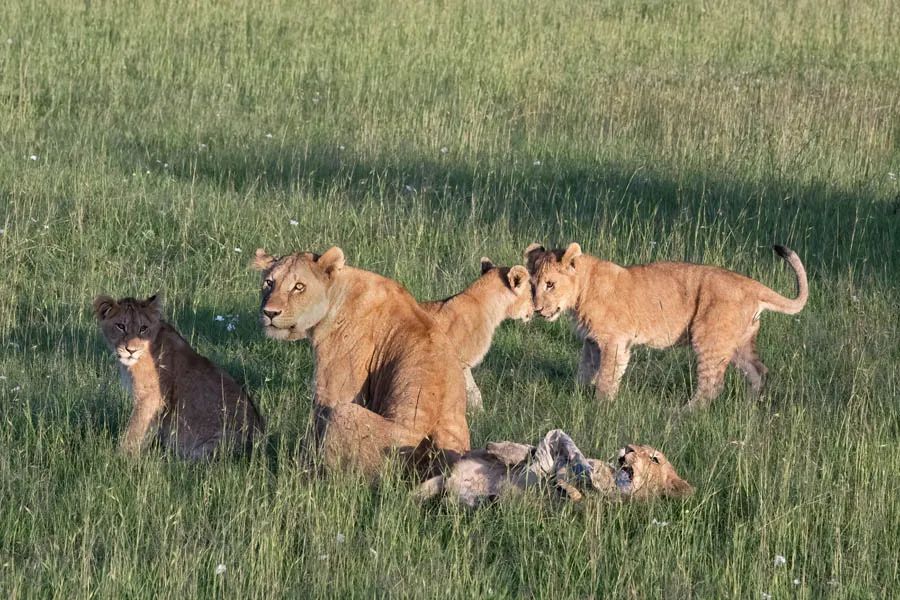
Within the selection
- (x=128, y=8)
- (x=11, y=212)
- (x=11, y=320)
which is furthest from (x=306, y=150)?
(x=128, y=8)

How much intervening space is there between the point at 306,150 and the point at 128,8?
602 cm

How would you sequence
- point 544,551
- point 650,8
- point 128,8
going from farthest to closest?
1. point 650,8
2. point 128,8
3. point 544,551

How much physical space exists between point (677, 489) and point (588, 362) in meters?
2.52

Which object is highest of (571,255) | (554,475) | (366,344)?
(571,255)

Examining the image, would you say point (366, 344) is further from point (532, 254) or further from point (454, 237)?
point (454, 237)

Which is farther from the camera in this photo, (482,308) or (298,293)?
(482,308)

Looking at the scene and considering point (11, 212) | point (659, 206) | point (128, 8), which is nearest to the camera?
point (11, 212)

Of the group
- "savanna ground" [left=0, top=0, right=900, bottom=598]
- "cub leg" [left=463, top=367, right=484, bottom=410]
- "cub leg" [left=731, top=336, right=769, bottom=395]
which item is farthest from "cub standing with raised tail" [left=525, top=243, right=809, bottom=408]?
"cub leg" [left=463, top=367, right=484, bottom=410]

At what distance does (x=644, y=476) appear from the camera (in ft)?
17.5

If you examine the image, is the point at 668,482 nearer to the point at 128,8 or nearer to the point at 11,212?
the point at 11,212

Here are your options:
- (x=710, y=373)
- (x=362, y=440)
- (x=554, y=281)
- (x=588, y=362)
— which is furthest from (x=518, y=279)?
(x=362, y=440)

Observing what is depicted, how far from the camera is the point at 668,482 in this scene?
545 cm

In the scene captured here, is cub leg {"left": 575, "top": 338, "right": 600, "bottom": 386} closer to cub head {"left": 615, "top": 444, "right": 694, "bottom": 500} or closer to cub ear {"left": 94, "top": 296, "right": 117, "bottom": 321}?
cub head {"left": 615, "top": 444, "right": 694, "bottom": 500}

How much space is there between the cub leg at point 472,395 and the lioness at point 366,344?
101 centimetres
